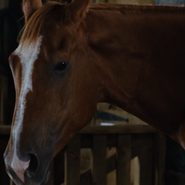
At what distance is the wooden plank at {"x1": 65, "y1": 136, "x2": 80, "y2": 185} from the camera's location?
5.86 feet

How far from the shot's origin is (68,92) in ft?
3.13

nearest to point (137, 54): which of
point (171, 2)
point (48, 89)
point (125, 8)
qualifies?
point (125, 8)

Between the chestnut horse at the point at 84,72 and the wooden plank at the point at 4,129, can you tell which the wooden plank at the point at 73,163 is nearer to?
the wooden plank at the point at 4,129

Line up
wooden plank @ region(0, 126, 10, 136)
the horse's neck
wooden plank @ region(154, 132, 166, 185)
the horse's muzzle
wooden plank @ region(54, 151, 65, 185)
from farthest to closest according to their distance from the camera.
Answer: wooden plank @ region(54, 151, 65, 185), wooden plank @ region(154, 132, 166, 185), wooden plank @ region(0, 126, 10, 136), the horse's neck, the horse's muzzle

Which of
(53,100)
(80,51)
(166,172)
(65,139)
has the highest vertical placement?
(80,51)

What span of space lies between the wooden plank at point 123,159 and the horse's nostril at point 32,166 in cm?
99

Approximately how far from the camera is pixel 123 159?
6.12 ft

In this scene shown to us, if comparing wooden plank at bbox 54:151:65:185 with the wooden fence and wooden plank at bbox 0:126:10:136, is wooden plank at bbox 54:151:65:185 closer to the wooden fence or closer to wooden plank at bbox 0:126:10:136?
the wooden fence

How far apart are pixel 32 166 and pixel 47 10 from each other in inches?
16.9

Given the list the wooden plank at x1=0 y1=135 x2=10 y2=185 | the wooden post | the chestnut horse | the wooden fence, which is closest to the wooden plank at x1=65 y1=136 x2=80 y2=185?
the wooden fence

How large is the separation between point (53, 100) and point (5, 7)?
1.56m

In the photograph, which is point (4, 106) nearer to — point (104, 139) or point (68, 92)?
point (104, 139)

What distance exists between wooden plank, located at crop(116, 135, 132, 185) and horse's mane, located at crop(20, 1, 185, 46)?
0.94 metres

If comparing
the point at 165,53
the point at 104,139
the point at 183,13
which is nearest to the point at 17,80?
the point at 165,53
